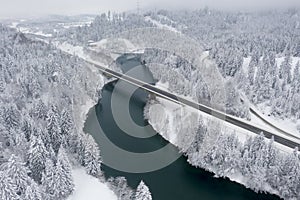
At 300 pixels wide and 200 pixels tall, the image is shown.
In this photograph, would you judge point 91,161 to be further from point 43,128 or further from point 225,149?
point 225,149

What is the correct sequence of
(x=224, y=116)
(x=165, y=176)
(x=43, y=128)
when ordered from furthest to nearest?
(x=224, y=116) → (x=43, y=128) → (x=165, y=176)

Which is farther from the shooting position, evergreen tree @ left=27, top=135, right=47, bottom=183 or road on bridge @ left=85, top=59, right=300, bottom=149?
road on bridge @ left=85, top=59, right=300, bottom=149

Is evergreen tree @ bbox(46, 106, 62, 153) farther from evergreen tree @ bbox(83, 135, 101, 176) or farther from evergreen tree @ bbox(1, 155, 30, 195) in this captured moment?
evergreen tree @ bbox(1, 155, 30, 195)

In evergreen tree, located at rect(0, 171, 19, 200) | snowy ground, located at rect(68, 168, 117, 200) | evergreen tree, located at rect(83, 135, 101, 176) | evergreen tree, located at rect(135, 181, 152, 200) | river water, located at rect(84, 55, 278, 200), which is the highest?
evergreen tree, located at rect(0, 171, 19, 200)

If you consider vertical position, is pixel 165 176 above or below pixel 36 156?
below

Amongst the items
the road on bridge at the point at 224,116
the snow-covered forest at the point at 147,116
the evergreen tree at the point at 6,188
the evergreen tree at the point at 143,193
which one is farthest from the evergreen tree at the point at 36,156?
the road on bridge at the point at 224,116

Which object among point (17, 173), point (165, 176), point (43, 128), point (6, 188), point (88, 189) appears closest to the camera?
point (6, 188)

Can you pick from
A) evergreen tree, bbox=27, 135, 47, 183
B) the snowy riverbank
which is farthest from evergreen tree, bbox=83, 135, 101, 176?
the snowy riverbank

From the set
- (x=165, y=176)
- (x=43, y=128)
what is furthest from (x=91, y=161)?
(x=165, y=176)

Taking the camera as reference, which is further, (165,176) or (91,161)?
(165,176)
